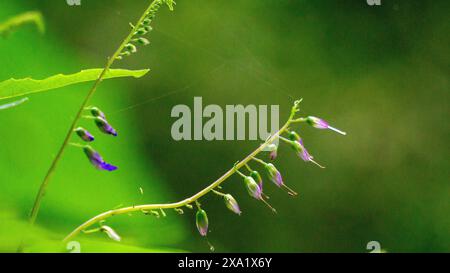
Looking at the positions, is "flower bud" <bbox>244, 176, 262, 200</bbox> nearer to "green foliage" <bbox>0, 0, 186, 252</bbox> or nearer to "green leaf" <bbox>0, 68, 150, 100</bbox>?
"green leaf" <bbox>0, 68, 150, 100</bbox>

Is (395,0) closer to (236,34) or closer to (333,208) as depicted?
(236,34)

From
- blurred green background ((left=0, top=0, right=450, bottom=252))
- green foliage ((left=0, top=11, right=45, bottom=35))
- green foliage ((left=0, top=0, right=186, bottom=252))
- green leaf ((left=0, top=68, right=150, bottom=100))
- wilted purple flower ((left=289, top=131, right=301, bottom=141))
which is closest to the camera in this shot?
green foliage ((left=0, top=11, right=45, bottom=35))

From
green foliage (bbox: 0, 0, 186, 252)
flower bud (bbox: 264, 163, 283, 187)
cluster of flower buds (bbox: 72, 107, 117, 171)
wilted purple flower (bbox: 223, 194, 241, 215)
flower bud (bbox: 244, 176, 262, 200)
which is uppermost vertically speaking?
green foliage (bbox: 0, 0, 186, 252)

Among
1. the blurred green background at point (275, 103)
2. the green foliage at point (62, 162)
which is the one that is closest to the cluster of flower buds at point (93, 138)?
the green foliage at point (62, 162)

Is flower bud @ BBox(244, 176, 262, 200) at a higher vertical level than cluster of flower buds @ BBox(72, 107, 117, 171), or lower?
lower

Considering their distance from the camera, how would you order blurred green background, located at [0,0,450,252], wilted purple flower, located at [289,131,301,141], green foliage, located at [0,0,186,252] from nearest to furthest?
wilted purple flower, located at [289,131,301,141] < green foliage, located at [0,0,186,252] < blurred green background, located at [0,0,450,252]

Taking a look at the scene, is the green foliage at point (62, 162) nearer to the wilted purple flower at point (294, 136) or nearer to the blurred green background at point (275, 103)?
the blurred green background at point (275, 103)

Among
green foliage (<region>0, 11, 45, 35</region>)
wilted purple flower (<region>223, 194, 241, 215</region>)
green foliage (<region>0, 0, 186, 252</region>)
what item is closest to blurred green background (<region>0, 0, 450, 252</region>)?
green foliage (<region>0, 0, 186, 252</region>)

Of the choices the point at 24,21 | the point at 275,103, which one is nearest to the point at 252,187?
the point at 24,21
